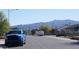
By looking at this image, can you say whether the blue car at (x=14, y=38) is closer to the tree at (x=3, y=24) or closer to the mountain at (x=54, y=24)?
the tree at (x=3, y=24)

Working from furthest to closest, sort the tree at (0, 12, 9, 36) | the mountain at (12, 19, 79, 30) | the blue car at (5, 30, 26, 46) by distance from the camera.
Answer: the blue car at (5, 30, 26, 46) < the tree at (0, 12, 9, 36) < the mountain at (12, 19, 79, 30)

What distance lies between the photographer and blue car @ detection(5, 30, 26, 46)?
17.2 meters

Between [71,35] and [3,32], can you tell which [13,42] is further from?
[71,35]

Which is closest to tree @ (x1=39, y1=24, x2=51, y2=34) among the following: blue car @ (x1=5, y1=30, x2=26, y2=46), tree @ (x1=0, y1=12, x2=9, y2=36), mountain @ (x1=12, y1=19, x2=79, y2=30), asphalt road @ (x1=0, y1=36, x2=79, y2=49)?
mountain @ (x1=12, y1=19, x2=79, y2=30)

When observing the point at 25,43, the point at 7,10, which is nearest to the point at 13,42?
the point at 25,43

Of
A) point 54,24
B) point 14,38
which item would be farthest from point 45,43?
point 54,24

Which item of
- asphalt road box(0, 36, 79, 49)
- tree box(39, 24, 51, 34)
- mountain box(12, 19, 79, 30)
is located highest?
mountain box(12, 19, 79, 30)

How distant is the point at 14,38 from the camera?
62.5ft

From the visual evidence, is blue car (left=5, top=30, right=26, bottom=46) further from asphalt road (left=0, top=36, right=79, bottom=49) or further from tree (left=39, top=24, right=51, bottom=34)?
tree (left=39, top=24, right=51, bottom=34)

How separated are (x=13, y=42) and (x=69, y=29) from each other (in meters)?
3.47

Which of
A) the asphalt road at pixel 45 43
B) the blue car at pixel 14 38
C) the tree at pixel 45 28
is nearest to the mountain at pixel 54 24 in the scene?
the tree at pixel 45 28

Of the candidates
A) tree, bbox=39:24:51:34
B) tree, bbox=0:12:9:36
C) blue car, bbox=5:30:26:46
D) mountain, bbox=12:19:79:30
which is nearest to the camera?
mountain, bbox=12:19:79:30

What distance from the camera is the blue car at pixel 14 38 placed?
56.6 ft

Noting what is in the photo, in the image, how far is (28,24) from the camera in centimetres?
1488
